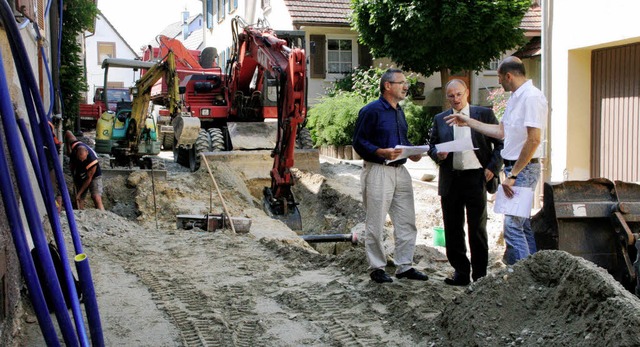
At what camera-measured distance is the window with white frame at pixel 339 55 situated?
24.8 meters

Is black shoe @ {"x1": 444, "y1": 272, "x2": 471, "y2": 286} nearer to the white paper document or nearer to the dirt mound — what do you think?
the white paper document

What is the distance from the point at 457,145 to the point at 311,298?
1.66 metres

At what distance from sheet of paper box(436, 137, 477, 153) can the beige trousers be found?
0.50m

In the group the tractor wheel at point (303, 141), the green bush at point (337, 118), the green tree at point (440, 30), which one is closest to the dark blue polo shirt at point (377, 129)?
the tractor wheel at point (303, 141)

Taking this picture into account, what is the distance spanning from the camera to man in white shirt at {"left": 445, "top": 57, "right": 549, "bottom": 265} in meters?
5.57

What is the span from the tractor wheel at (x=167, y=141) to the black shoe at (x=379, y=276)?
17506 mm

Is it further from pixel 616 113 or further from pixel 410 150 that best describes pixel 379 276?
pixel 616 113

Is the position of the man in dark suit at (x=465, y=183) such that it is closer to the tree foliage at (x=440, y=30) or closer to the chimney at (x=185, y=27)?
the tree foliage at (x=440, y=30)

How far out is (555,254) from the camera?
14.8 ft

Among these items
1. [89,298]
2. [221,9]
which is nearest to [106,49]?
[221,9]

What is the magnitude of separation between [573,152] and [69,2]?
31.4 feet

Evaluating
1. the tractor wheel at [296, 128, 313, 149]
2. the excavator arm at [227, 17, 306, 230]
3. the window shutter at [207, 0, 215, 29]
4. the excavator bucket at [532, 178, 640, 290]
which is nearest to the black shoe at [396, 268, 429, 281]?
the excavator bucket at [532, 178, 640, 290]

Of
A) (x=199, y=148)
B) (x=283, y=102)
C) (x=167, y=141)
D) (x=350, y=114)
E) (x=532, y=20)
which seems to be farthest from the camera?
(x=532, y=20)

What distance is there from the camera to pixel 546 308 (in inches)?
169
